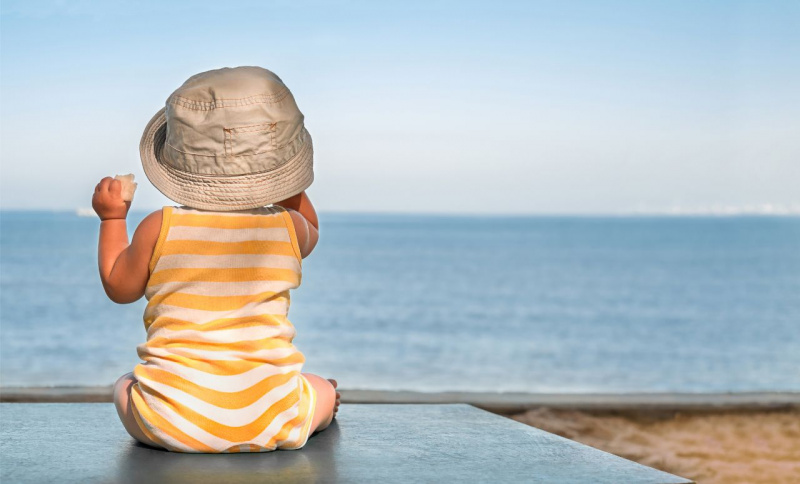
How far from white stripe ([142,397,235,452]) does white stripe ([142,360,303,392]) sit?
86 mm

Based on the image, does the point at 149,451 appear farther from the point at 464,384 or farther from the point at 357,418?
the point at 464,384

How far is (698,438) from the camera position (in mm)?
4391

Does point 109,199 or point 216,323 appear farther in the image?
point 109,199

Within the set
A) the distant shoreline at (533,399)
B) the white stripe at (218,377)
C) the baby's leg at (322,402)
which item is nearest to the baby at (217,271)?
Answer: the white stripe at (218,377)

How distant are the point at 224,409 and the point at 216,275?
31 centimetres

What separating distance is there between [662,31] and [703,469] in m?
49.5

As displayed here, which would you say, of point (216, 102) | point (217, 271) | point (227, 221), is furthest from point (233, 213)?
point (216, 102)

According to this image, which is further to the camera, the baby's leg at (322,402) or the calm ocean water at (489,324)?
the calm ocean water at (489,324)

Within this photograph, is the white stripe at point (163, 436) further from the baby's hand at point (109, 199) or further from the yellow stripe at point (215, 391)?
the baby's hand at point (109, 199)

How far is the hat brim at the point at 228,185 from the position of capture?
2.18 m

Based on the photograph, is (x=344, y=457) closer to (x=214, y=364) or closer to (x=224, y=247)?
(x=214, y=364)

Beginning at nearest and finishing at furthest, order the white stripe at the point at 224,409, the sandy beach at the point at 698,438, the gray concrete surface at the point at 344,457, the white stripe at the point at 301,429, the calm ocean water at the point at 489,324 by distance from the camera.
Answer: the gray concrete surface at the point at 344,457 → the white stripe at the point at 224,409 → the white stripe at the point at 301,429 → the sandy beach at the point at 698,438 → the calm ocean water at the point at 489,324

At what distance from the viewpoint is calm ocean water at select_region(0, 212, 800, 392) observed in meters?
14.1

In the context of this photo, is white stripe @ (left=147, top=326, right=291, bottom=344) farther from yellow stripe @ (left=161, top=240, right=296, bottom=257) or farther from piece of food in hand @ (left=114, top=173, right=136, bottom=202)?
piece of food in hand @ (left=114, top=173, right=136, bottom=202)
